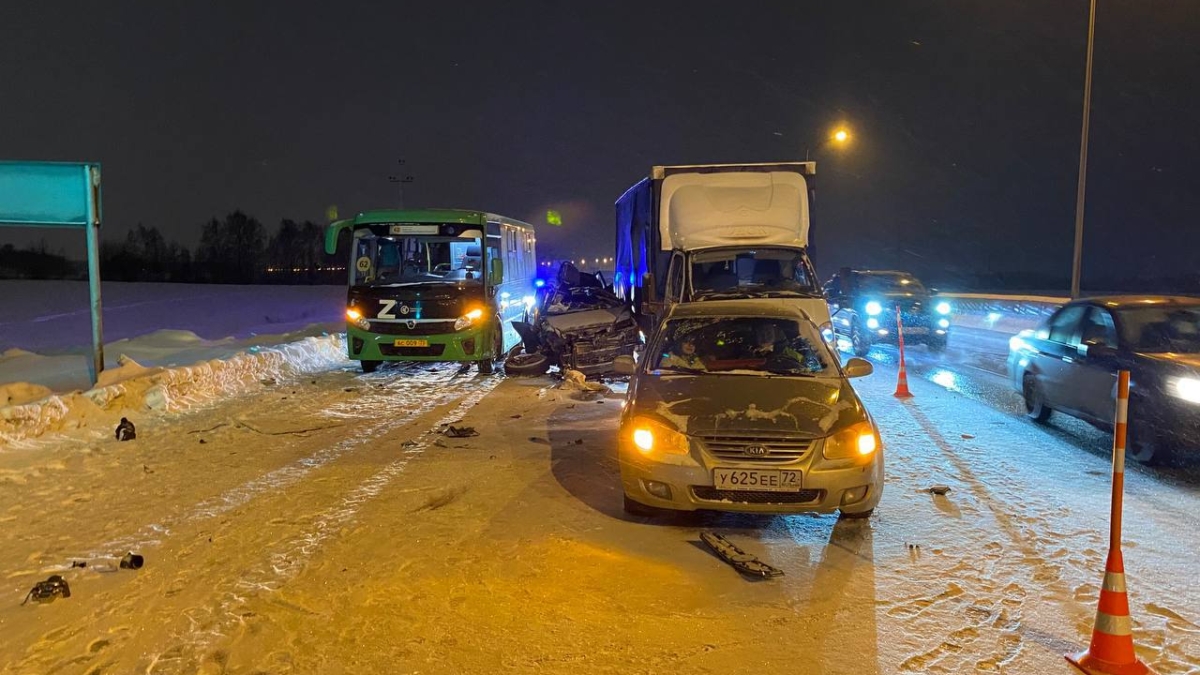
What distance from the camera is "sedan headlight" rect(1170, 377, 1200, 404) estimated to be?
676 centimetres

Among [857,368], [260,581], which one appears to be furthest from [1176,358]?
[260,581]

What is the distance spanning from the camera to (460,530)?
219 inches

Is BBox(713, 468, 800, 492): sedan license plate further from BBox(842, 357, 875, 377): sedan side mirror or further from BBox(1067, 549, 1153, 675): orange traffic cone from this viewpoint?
BBox(1067, 549, 1153, 675): orange traffic cone

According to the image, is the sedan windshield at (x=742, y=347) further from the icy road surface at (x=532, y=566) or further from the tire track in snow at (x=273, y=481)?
the tire track in snow at (x=273, y=481)

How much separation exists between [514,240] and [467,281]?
3.94 metres

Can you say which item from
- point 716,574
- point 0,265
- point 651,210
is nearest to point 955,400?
point 651,210

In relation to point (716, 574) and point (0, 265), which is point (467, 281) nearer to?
point (716, 574)

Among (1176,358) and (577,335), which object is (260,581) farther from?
(577,335)

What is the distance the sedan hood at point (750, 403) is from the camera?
5.32 meters

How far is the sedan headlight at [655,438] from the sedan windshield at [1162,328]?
5167mm

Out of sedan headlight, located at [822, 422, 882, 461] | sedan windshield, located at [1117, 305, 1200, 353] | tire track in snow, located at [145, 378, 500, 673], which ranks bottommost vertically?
tire track in snow, located at [145, 378, 500, 673]

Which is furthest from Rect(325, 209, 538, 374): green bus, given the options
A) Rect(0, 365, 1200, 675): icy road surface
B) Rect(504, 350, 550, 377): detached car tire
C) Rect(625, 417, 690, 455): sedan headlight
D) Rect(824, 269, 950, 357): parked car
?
Rect(824, 269, 950, 357): parked car

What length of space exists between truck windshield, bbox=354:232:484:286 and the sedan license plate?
9.08 m

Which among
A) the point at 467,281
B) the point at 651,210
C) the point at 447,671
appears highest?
the point at 651,210
